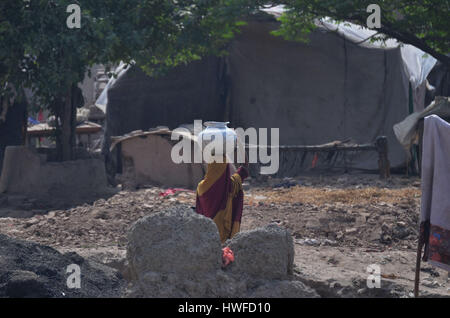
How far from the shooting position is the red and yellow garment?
5.60 metres

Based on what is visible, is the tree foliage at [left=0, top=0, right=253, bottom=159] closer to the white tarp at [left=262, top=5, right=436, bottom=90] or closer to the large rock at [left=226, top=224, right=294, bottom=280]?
the white tarp at [left=262, top=5, right=436, bottom=90]

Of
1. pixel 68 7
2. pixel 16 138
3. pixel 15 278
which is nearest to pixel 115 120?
pixel 16 138

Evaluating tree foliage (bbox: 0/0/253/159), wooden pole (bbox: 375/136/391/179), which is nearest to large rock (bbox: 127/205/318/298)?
tree foliage (bbox: 0/0/253/159)

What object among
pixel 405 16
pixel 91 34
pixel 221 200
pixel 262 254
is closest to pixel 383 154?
pixel 405 16

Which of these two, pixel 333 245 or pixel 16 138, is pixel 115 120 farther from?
pixel 333 245

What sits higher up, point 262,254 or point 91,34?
point 91,34

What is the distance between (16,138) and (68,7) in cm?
455

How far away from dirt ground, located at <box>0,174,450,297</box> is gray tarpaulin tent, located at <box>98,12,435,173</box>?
12.5 ft

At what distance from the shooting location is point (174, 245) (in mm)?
3842

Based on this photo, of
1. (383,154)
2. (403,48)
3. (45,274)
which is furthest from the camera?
(403,48)

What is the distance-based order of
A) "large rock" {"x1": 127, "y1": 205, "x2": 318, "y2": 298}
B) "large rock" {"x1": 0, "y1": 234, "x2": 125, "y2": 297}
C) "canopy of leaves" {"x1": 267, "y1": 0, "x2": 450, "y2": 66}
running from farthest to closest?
1. "canopy of leaves" {"x1": 267, "y1": 0, "x2": 450, "y2": 66}
2. "large rock" {"x1": 0, "y1": 234, "x2": 125, "y2": 297}
3. "large rock" {"x1": 127, "y1": 205, "x2": 318, "y2": 298}

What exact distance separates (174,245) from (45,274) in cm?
132

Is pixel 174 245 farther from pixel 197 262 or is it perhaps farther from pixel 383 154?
pixel 383 154

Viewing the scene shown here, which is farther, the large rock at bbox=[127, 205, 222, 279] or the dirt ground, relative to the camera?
the dirt ground
